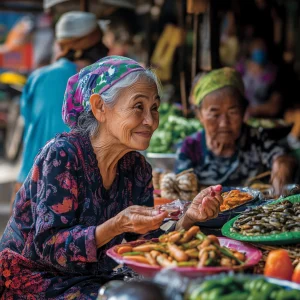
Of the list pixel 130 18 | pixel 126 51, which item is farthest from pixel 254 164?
pixel 130 18

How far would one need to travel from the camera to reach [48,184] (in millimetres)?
2723

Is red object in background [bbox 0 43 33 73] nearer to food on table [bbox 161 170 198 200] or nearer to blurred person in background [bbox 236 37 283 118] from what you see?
blurred person in background [bbox 236 37 283 118]

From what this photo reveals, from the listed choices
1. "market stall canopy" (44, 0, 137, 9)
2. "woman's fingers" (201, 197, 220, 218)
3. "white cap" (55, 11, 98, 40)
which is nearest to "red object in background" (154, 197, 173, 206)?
"woman's fingers" (201, 197, 220, 218)

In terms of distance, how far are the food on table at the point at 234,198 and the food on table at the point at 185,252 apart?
33.5 inches

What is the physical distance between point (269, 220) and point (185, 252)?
62 centimetres

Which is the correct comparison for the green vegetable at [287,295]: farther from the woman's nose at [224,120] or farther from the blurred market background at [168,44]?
the blurred market background at [168,44]

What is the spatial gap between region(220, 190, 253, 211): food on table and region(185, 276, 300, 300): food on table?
1.37 metres

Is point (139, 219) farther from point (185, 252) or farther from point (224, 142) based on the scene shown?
point (224, 142)

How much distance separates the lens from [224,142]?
14.7ft

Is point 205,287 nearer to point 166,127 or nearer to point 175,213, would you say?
point 175,213

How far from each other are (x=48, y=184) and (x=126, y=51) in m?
6.53

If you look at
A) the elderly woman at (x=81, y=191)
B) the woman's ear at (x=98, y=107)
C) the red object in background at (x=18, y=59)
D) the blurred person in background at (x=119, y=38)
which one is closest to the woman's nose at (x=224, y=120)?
the elderly woman at (x=81, y=191)

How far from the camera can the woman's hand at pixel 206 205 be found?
9.14ft

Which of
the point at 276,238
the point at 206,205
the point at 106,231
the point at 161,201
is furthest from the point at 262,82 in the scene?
A: the point at 106,231
